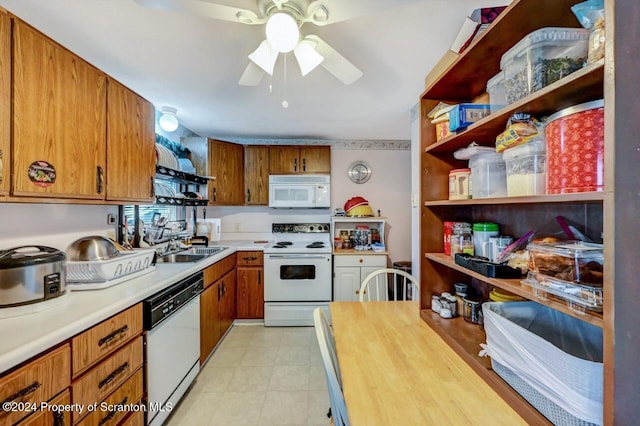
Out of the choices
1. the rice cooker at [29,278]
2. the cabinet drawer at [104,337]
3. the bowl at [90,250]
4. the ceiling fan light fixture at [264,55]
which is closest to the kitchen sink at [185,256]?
the bowl at [90,250]

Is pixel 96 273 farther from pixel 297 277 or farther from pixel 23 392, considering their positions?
pixel 297 277

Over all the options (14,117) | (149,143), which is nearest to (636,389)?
(14,117)

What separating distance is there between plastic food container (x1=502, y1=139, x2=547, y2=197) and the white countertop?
5.29ft

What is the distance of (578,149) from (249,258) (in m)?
2.87

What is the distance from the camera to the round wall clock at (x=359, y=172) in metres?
3.78

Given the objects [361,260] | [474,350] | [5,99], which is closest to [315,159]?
[361,260]

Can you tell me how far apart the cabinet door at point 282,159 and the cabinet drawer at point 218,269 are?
1.24m

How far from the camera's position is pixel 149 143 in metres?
1.96

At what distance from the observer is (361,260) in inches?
123

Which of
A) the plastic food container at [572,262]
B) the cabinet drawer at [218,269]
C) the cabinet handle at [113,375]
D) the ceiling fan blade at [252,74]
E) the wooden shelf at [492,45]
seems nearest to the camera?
the plastic food container at [572,262]

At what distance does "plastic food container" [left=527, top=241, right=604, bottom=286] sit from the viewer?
2.14 feet

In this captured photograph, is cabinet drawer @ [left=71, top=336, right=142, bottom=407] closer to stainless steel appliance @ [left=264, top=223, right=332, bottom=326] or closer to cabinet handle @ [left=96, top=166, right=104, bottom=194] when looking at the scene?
cabinet handle @ [left=96, top=166, right=104, bottom=194]

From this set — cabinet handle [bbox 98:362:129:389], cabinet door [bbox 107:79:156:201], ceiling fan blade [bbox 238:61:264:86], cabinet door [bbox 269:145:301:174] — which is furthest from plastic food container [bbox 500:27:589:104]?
cabinet door [bbox 269:145:301:174]

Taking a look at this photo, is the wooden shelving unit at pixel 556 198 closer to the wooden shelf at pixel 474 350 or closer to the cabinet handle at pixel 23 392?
the wooden shelf at pixel 474 350
